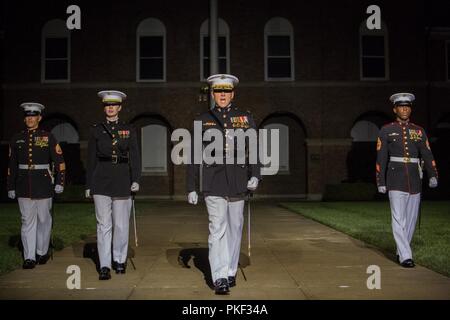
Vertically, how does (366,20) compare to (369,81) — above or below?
above

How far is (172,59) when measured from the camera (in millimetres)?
27141

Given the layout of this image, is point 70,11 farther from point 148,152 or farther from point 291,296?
point 291,296

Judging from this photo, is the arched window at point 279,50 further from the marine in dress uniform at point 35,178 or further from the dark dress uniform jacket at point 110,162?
the dark dress uniform jacket at point 110,162

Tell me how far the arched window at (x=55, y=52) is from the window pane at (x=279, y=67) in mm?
9281

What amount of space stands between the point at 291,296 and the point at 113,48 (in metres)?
22.8

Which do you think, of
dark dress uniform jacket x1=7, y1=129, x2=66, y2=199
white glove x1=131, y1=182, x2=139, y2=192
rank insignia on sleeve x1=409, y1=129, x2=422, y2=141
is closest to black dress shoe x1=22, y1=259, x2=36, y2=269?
dark dress uniform jacket x1=7, y1=129, x2=66, y2=199

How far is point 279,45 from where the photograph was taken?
1083 inches

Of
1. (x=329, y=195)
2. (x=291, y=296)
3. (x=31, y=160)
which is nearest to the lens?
(x=291, y=296)

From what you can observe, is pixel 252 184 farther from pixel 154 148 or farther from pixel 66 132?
pixel 66 132

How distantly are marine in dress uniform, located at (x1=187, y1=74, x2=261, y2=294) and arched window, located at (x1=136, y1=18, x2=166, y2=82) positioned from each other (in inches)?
833

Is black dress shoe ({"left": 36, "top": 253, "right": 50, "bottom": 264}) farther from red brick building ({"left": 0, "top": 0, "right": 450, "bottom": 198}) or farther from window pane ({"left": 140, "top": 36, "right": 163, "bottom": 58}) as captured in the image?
window pane ({"left": 140, "top": 36, "right": 163, "bottom": 58})

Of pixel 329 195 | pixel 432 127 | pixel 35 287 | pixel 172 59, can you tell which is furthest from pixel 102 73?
Result: pixel 35 287

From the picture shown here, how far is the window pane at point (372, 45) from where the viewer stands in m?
27.6

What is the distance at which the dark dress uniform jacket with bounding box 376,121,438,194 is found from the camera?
26.1 ft
